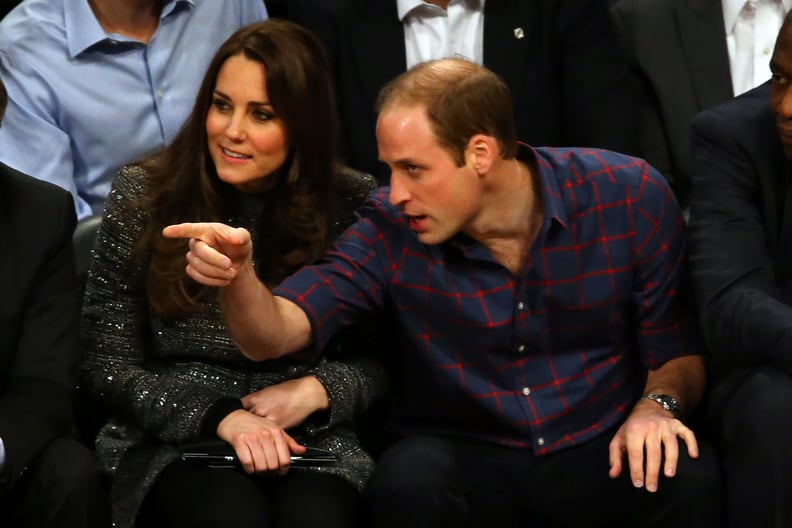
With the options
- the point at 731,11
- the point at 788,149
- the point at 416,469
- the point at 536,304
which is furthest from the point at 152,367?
the point at 731,11

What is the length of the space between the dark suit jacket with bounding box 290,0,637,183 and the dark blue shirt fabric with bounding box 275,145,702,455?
58 centimetres

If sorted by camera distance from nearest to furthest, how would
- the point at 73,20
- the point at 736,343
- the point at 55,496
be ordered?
the point at 55,496
the point at 736,343
the point at 73,20

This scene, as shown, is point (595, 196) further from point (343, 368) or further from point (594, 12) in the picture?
point (594, 12)

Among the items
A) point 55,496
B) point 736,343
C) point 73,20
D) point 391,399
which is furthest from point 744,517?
point 73,20

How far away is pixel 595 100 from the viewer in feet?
10.2

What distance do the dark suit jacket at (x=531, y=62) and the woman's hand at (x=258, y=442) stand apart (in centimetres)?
81

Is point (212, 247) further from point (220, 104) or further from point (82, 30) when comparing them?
point (82, 30)

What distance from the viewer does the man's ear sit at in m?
2.39

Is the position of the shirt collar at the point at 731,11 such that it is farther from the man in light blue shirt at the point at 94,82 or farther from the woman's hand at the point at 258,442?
the woman's hand at the point at 258,442

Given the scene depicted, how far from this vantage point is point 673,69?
3160 millimetres

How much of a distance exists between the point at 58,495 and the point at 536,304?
2.65ft

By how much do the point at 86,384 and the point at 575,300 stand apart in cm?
83

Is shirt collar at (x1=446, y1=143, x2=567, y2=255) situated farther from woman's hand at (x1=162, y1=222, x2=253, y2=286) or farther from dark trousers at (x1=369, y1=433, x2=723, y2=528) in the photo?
woman's hand at (x1=162, y1=222, x2=253, y2=286)

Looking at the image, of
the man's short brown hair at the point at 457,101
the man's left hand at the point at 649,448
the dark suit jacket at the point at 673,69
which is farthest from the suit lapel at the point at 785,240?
the dark suit jacket at the point at 673,69
